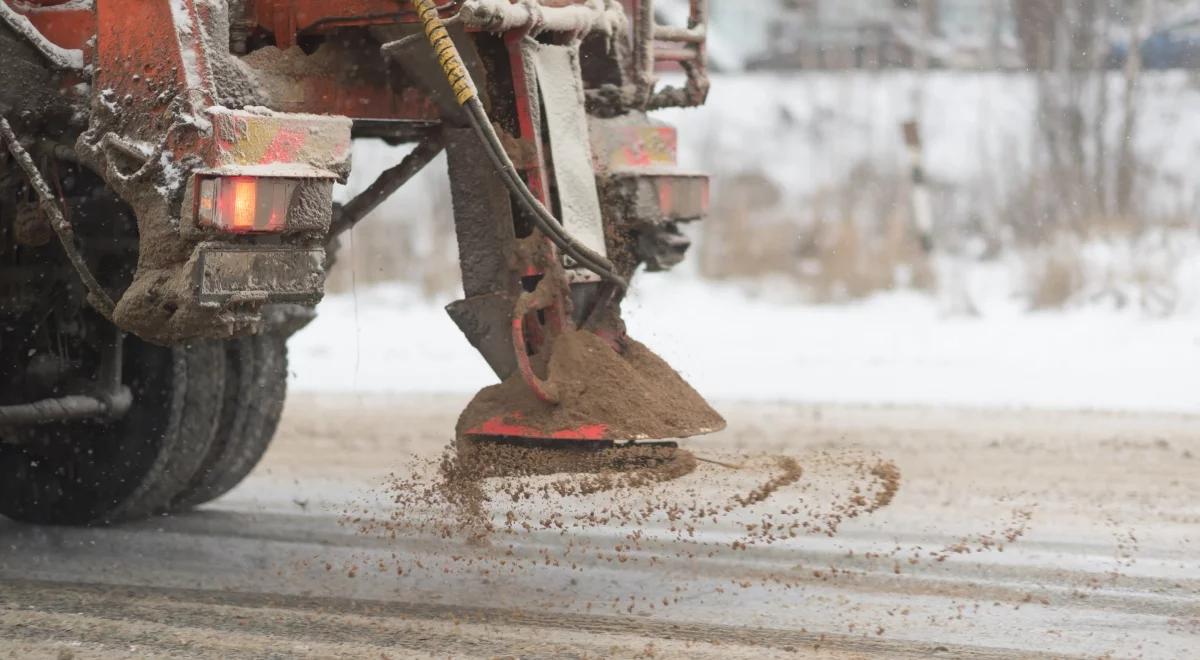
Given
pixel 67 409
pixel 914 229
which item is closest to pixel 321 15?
pixel 67 409

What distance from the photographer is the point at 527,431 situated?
172 inches

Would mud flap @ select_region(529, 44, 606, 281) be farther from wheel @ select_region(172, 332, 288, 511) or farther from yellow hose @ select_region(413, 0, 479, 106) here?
wheel @ select_region(172, 332, 288, 511)

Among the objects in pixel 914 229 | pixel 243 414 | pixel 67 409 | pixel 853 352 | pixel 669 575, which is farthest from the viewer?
pixel 914 229

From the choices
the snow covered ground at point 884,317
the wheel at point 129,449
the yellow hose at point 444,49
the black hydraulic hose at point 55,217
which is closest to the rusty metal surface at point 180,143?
the black hydraulic hose at point 55,217

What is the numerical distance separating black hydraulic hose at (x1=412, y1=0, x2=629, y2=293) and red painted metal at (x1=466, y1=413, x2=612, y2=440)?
0.46 metres

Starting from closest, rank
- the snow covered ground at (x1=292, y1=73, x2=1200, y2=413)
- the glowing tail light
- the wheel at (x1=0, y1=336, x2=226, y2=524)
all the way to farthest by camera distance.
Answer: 1. the glowing tail light
2. the wheel at (x1=0, y1=336, x2=226, y2=524)
3. the snow covered ground at (x1=292, y1=73, x2=1200, y2=413)

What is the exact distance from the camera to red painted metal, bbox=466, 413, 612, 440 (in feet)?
14.1

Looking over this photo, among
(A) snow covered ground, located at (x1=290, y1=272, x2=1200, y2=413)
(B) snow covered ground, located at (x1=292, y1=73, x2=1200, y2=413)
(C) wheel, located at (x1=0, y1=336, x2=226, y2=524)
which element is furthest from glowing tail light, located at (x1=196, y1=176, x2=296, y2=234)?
(A) snow covered ground, located at (x1=290, y1=272, x2=1200, y2=413)

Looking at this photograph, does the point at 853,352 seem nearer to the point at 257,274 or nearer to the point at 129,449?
the point at 129,449

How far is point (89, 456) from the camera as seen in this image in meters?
5.48

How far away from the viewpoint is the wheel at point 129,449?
5.39 m

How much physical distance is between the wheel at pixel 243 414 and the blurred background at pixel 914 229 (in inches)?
163

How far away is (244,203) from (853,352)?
7773 mm

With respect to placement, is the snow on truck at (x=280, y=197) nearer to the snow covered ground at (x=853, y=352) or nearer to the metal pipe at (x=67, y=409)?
the metal pipe at (x=67, y=409)
